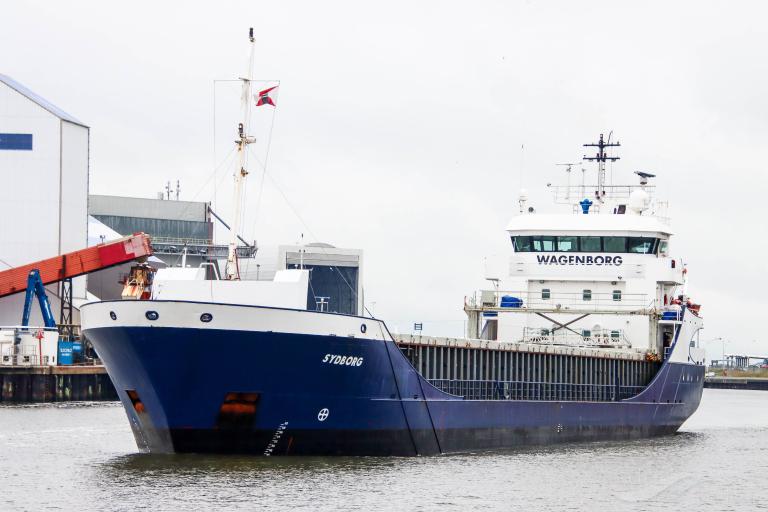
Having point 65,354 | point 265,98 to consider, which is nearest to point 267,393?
point 265,98

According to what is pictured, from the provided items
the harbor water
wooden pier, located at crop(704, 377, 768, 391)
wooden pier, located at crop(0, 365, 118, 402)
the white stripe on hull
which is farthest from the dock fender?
wooden pier, located at crop(704, 377, 768, 391)

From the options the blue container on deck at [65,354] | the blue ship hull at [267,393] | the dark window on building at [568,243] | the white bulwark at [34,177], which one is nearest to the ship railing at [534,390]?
the blue ship hull at [267,393]

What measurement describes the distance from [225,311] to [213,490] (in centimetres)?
480

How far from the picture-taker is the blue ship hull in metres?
32.2

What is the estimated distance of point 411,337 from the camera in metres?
37.8

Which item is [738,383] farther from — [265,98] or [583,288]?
[265,98]

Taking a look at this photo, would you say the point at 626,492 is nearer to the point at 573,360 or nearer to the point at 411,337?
the point at 411,337

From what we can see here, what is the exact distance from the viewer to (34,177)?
8644cm

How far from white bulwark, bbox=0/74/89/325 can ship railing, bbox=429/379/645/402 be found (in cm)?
4786

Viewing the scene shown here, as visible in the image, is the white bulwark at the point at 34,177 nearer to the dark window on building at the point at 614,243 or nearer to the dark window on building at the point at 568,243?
the dark window on building at the point at 568,243

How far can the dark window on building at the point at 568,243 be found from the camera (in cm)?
5109

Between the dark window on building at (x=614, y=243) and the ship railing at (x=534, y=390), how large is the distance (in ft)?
16.6

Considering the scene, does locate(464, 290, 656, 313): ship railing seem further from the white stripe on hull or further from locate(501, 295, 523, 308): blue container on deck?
the white stripe on hull

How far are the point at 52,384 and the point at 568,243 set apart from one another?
33.0 m
